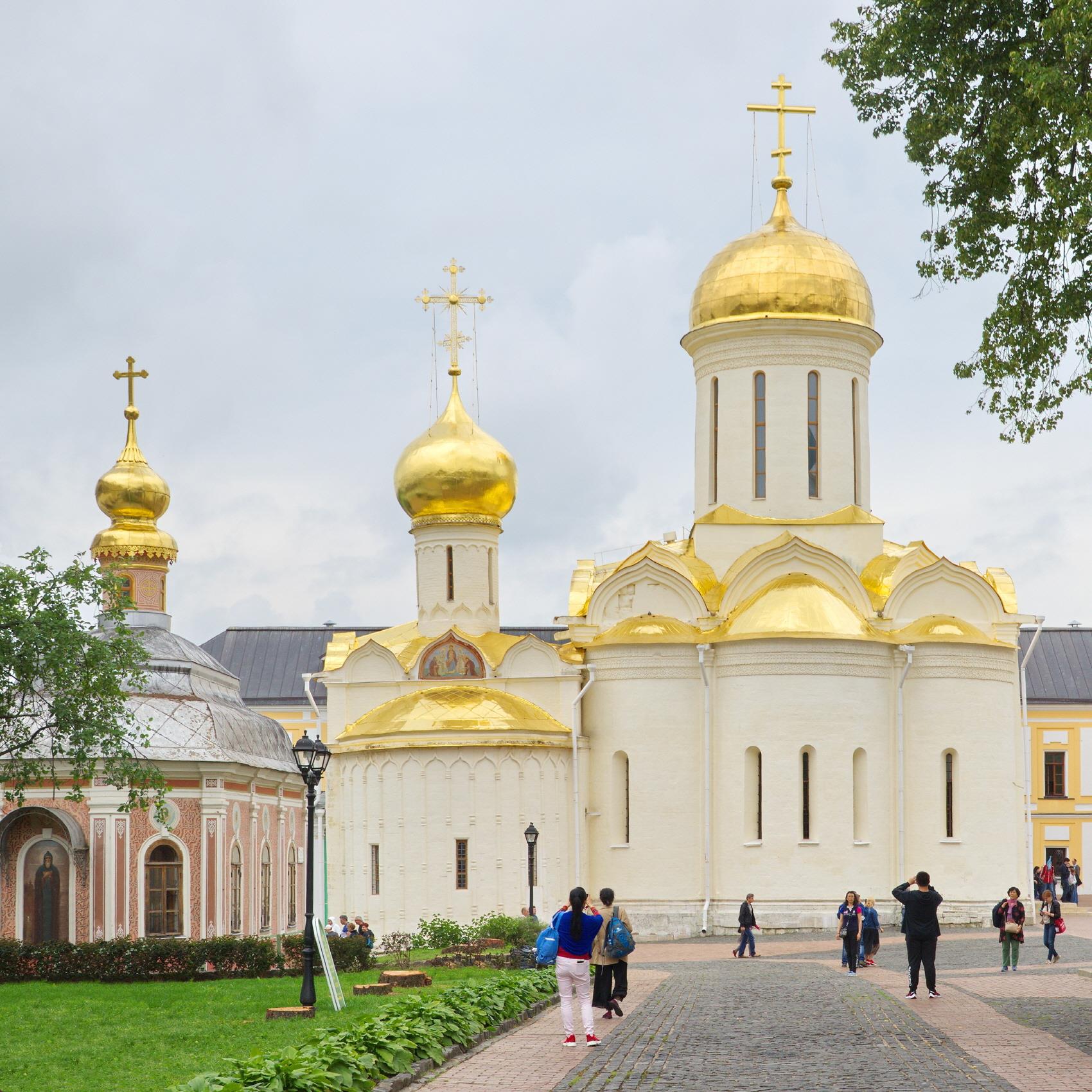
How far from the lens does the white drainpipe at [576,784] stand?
112 feet

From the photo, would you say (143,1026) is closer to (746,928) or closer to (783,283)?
(746,928)

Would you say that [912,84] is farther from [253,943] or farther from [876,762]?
[876,762]

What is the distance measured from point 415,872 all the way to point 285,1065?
23.8 m

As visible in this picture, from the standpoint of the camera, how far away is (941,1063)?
12391 mm

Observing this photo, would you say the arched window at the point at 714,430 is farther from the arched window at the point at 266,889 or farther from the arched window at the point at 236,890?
the arched window at the point at 236,890

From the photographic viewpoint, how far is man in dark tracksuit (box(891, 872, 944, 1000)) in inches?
667

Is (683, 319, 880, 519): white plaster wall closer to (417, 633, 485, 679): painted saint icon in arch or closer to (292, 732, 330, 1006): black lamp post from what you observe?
(417, 633, 485, 679): painted saint icon in arch

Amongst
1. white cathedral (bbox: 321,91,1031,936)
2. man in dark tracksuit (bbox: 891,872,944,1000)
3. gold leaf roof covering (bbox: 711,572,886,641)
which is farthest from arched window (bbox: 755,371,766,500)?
man in dark tracksuit (bbox: 891,872,944,1000)

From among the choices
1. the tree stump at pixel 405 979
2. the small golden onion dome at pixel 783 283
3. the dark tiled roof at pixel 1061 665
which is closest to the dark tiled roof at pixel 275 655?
the dark tiled roof at pixel 1061 665

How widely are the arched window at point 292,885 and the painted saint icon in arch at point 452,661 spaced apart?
6.26m

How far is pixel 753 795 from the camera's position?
3403 cm

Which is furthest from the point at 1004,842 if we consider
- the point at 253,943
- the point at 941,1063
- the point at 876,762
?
the point at 941,1063

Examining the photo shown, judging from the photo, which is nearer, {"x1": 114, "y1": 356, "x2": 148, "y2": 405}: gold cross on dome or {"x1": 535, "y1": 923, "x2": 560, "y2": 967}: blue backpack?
{"x1": 535, "y1": 923, "x2": 560, "y2": 967}: blue backpack

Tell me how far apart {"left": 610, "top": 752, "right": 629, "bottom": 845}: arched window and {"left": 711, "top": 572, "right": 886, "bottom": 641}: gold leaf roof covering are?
313 cm
